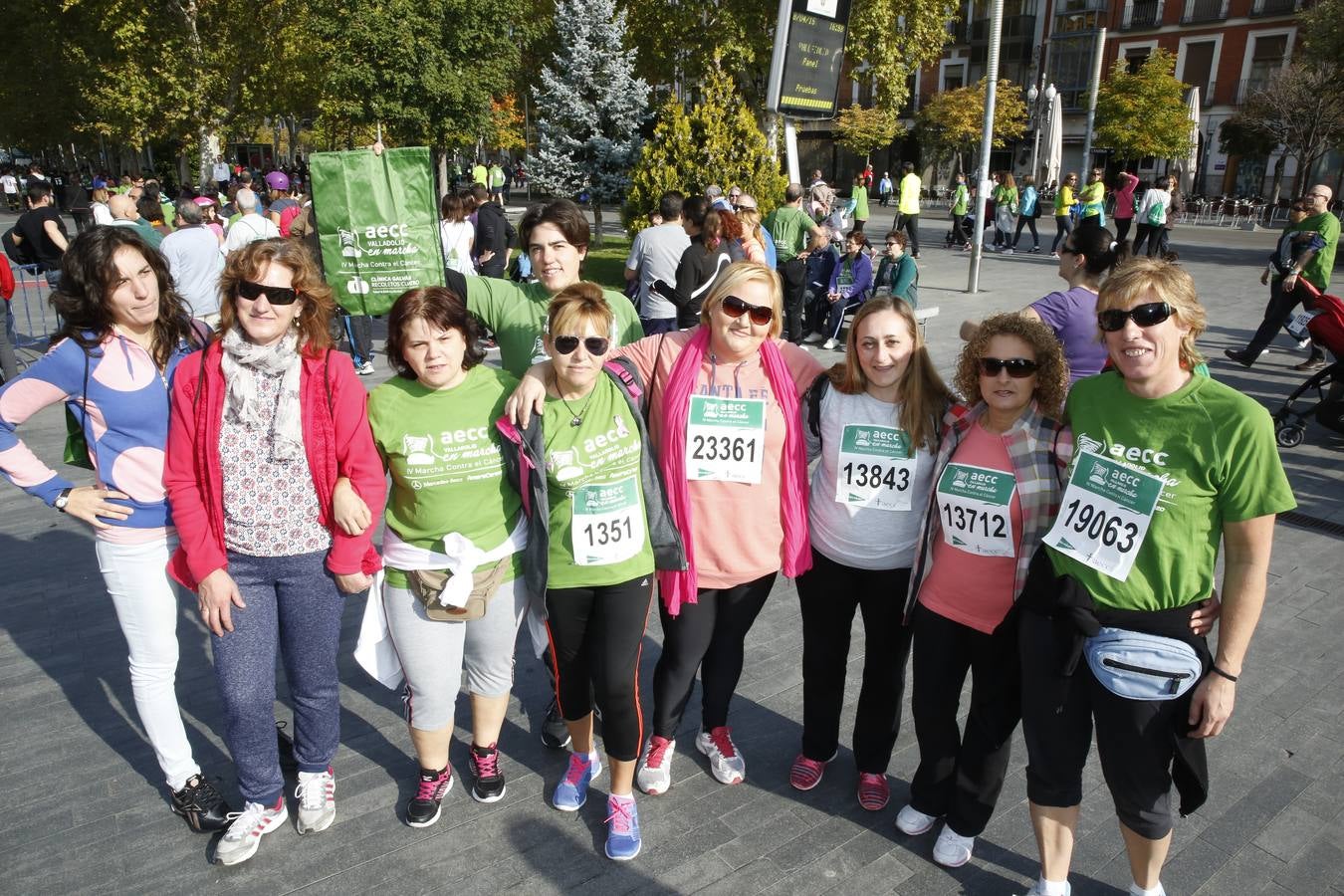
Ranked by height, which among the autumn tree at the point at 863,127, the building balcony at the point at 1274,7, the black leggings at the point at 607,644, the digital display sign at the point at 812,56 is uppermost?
the building balcony at the point at 1274,7

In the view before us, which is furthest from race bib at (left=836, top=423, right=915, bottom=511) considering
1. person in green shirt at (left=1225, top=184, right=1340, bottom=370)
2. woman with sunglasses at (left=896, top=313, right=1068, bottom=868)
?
person in green shirt at (left=1225, top=184, right=1340, bottom=370)

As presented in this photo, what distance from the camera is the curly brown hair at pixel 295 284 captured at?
2.65m

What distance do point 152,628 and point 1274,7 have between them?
48.7 metres

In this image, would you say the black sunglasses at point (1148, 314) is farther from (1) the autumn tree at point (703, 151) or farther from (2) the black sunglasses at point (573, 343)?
(1) the autumn tree at point (703, 151)

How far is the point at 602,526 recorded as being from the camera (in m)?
2.80

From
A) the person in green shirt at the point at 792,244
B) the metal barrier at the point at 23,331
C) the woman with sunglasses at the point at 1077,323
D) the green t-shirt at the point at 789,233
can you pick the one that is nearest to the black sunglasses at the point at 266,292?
the woman with sunglasses at the point at 1077,323

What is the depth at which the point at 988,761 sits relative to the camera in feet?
9.17

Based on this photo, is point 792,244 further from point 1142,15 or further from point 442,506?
point 1142,15

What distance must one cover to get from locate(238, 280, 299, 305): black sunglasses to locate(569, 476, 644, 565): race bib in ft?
3.55

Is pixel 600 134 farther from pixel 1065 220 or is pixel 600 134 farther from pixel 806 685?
pixel 806 685

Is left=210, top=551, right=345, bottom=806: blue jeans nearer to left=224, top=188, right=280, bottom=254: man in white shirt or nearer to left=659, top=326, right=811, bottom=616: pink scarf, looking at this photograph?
left=659, top=326, right=811, bottom=616: pink scarf

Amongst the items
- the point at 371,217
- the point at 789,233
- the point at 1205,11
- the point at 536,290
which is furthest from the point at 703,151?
the point at 1205,11

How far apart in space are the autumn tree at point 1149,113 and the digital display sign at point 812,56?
27295 millimetres

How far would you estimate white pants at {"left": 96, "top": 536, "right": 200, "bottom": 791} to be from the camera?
109 inches
